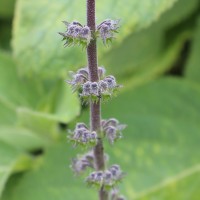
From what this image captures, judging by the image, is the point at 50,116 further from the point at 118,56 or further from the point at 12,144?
the point at 118,56

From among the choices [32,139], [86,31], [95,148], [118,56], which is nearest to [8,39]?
[118,56]

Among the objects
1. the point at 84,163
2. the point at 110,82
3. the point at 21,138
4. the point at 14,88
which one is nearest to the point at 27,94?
the point at 14,88

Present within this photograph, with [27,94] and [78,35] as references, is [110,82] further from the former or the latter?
[27,94]

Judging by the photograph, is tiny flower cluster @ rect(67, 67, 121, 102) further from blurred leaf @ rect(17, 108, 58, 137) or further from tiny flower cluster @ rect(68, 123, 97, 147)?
blurred leaf @ rect(17, 108, 58, 137)

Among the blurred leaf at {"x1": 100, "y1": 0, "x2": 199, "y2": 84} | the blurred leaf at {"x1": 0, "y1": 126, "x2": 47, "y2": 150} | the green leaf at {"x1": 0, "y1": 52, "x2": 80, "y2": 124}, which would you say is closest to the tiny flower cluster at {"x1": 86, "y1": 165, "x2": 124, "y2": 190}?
the green leaf at {"x1": 0, "y1": 52, "x2": 80, "y2": 124}

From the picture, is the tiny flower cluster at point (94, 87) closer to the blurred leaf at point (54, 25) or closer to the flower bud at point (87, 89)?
the flower bud at point (87, 89)
